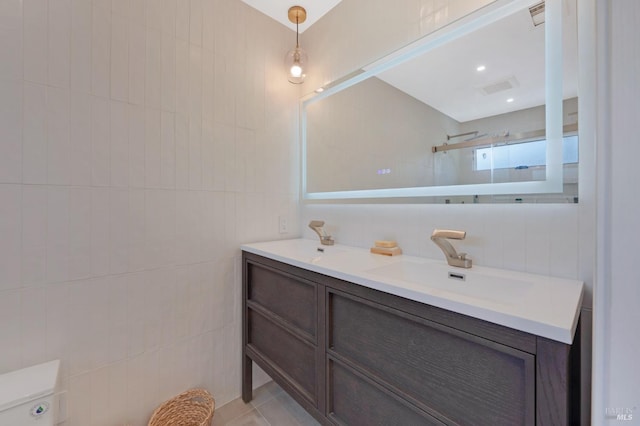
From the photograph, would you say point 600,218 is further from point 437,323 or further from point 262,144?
point 262,144

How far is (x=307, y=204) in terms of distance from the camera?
193cm

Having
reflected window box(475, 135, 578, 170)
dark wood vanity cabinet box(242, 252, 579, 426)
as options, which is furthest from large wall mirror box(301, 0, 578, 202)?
dark wood vanity cabinet box(242, 252, 579, 426)

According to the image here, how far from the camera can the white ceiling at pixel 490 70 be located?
3.17ft

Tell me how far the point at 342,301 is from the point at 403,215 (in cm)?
58

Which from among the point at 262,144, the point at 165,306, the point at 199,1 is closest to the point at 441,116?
the point at 262,144

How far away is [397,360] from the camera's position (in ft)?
2.81

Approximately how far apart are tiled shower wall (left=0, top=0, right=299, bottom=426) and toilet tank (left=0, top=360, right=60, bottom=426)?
0.09m

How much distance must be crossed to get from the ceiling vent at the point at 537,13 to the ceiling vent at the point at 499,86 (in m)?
0.19

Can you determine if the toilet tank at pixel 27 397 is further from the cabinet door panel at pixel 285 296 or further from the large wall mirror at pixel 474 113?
the large wall mirror at pixel 474 113

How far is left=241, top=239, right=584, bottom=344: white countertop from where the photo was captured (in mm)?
607

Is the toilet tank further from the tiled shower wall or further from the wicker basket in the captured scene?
the wicker basket

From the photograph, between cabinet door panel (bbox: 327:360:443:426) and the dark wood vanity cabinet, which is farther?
cabinet door panel (bbox: 327:360:443:426)

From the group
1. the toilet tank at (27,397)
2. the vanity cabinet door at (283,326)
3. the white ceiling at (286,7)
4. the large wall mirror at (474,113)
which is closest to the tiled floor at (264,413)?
the vanity cabinet door at (283,326)

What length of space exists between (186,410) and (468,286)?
148cm
